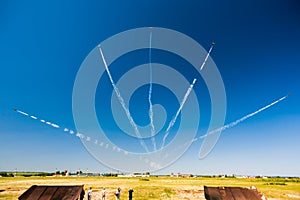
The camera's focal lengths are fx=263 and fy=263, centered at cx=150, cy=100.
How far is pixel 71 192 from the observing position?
15.0 m

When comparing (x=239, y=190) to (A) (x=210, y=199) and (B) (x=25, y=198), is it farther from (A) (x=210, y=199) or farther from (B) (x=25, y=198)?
(B) (x=25, y=198)

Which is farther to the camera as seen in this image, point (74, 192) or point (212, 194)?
point (74, 192)

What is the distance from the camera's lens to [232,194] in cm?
1368

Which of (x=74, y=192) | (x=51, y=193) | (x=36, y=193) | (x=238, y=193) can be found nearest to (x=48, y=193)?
(x=51, y=193)

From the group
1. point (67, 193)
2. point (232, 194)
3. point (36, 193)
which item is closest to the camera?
point (232, 194)

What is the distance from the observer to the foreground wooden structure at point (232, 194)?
1340 centimetres

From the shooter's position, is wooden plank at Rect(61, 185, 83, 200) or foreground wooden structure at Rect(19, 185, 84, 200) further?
wooden plank at Rect(61, 185, 83, 200)

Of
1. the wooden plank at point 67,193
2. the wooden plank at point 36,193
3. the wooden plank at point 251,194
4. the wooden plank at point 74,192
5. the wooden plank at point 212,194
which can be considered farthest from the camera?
the wooden plank at point 74,192

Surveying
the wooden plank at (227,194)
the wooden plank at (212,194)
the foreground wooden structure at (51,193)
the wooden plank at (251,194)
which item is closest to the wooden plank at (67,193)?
the foreground wooden structure at (51,193)

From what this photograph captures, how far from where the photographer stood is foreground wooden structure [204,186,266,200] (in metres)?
13.4

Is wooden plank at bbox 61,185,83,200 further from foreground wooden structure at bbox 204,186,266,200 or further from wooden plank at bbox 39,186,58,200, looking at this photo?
foreground wooden structure at bbox 204,186,266,200

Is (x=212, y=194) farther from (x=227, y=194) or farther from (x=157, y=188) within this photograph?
(x=157, y=188)

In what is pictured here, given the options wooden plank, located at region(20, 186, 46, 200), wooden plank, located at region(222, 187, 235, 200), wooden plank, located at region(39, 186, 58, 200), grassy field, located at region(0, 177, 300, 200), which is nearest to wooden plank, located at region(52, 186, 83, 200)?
wooden plank, located at region(39, 186, 58, 200)

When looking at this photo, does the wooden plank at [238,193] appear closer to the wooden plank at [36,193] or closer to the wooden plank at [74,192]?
the wooden plank at [74,192]
